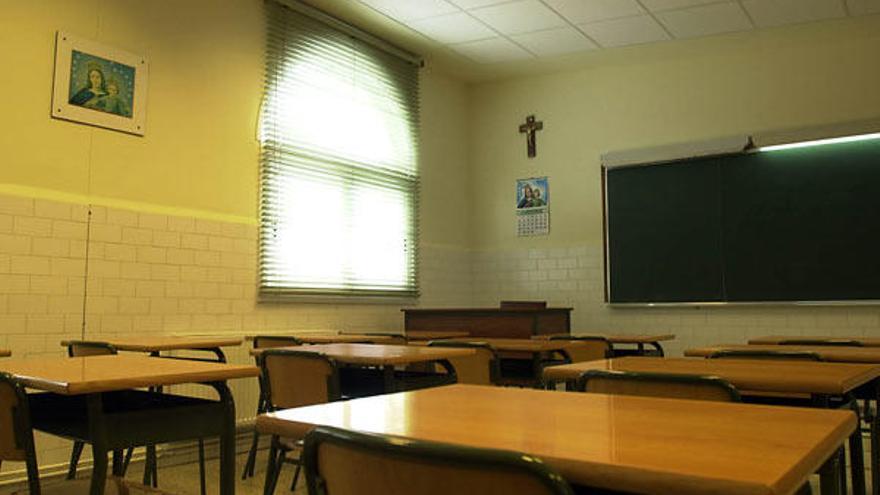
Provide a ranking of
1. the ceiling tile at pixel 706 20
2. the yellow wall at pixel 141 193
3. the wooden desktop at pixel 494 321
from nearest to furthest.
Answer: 1. the yellow wall at pixel 141 193
2. the ceiling tile at pixel 706 20
3. the wooden desktop at pixel 494 321

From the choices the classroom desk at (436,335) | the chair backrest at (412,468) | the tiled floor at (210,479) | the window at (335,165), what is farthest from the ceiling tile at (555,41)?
the chair backrest at (412,468)

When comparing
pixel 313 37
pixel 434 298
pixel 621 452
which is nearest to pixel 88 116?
pixel 313 37

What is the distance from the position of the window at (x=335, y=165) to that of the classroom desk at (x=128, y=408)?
10.3ft

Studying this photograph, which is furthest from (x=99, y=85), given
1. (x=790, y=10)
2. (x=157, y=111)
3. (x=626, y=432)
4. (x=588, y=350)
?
(x=790, y=10)

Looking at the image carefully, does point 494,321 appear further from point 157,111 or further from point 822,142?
point 822,142

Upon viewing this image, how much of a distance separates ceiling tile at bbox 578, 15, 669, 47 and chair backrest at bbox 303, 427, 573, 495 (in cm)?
568

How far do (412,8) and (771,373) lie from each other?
15.2 feet

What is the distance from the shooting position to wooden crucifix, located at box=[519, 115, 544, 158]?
24.9ft

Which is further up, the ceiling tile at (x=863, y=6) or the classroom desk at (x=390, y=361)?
the ceiling tile at (x=863, y=6)

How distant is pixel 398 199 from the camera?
691 cm

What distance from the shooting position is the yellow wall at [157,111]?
4.15 meters

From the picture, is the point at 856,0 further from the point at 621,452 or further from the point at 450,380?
the point at 621,452

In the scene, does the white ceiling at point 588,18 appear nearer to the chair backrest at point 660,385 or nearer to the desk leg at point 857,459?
the desk leg at point 857,459

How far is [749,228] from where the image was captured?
20.9 feet
